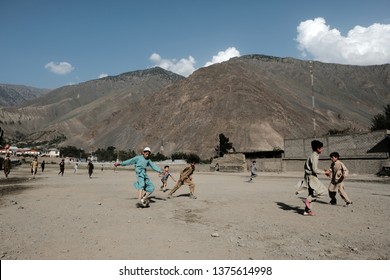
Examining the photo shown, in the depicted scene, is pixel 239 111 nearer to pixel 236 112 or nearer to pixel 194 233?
pixel 236 112

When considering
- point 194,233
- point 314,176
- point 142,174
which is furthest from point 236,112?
point 194,233

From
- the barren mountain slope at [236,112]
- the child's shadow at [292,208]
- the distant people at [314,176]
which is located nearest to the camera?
the distant people at [314,176]

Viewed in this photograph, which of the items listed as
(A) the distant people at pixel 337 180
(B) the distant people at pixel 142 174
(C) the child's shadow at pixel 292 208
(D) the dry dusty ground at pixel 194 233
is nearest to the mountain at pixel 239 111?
(A) the distant people at pixel 337 180

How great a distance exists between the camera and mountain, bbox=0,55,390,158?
9006cm

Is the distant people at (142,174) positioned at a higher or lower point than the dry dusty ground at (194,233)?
higher

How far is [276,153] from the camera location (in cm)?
5306

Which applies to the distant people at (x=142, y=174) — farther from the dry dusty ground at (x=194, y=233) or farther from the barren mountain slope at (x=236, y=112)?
the barren mountain slope at (x=236, y=112)

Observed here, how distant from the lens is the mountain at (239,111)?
90062mm

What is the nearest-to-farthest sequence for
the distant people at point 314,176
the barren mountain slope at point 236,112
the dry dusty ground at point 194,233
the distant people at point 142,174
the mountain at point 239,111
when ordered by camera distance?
the dry dusty ground at point 194,233 < the distant people at point 314,176 < the distant people at point 142,174 < the barren mountain slope at point 236,112 < the mountain at point 239,111

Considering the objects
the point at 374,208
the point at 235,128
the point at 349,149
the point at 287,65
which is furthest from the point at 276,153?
the point at 287,65

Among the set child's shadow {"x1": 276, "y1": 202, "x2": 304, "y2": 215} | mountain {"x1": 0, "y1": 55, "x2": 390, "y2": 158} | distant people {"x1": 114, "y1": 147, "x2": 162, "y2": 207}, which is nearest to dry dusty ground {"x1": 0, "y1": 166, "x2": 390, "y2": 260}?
child's shadow {"x1": 276, "y1": 202, "x2": 304, "y2": 215}

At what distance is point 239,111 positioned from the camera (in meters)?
95.2

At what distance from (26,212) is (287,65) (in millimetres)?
167355

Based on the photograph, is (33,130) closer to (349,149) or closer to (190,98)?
(190,98)
